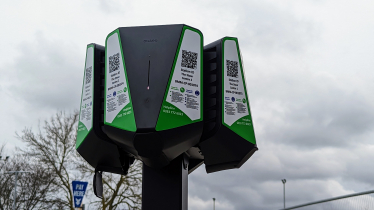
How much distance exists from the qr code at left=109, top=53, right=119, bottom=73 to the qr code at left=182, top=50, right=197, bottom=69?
0.84 meters

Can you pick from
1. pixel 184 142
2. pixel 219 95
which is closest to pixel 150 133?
pixel 184 142

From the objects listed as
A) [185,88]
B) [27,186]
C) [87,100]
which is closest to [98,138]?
[87,100]

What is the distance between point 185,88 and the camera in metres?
5.39

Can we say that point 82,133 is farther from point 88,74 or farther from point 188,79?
point 188,79

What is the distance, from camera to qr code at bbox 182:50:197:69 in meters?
5.48

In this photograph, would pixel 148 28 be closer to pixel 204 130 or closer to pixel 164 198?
pixel 204 130

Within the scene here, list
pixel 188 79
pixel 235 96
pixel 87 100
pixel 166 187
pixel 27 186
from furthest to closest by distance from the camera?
pixel 27 186 < pixel 166 187 < pixel 87 100 < pixel 235 96 < pixel 188 79

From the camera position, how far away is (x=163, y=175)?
6.29m

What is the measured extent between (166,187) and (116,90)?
1.58 metres

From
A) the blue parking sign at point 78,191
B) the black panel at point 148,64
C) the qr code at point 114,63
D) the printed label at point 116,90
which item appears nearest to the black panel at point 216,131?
the black panel at point 148,64

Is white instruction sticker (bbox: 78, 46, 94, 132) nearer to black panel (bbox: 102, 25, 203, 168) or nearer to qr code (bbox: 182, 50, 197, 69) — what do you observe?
black panel (bbox: 102, 25, 203, 168)

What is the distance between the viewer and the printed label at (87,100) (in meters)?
5.98

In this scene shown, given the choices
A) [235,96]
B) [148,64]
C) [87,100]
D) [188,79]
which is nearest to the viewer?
[148,64]

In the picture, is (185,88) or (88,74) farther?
(88,74)
